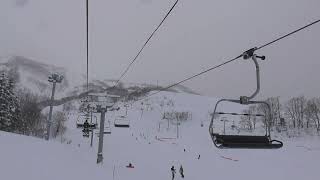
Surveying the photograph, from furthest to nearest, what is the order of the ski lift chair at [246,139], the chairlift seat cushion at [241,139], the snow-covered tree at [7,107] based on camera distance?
the snow-covered tree at [7,107], the chairlift seat cushion at [241,139], the ski lift chair at [246,139]

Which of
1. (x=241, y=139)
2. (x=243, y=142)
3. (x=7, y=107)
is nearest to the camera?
(x=243, y=142)

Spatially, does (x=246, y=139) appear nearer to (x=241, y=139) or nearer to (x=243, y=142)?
(x=241, y=139)

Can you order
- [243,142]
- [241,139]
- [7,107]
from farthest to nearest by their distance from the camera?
1. [7,107]
2. [241,139]
3. [243,142]

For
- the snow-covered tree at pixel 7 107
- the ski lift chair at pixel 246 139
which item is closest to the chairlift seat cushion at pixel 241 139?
the ski lift chair at pixel 246 139

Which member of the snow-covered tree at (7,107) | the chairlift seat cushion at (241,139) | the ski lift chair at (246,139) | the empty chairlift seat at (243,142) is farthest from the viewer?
the snow-covered tree at (7,107)

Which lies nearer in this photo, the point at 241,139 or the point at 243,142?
the point at 243,142

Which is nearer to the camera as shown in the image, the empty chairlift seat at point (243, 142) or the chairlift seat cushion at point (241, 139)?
the empty chairlift seat at point (243, 142)

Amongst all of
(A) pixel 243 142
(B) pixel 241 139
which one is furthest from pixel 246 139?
(A) pixel 243 142

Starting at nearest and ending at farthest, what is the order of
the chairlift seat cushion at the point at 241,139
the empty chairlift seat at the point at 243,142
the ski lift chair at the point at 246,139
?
the ski lift chair at the point at 246,139, the empty chairlift seat at the point at 243,142, the chairlift seat cushion at the point at 241,139

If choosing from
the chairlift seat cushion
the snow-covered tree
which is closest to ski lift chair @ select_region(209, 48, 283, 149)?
the chairlift seat cushion

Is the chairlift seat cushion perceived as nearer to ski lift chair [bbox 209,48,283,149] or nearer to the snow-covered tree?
ski lift chair [bbox 209,48,283,149]

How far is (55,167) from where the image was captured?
625 inches

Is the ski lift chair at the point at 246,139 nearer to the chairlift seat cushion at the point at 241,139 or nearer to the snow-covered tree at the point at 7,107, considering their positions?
the chairlift seat cushion at the point at 241,139

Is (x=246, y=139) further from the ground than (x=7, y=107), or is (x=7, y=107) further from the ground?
(x=7, y=107)
